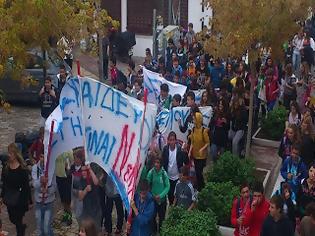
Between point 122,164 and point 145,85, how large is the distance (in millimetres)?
4983

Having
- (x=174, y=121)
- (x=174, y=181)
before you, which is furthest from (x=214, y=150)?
(x=174, y=181)

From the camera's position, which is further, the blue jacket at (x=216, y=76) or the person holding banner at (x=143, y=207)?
the blue jacket at (x=216, y=76)

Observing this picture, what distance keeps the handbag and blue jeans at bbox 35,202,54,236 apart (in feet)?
1.17

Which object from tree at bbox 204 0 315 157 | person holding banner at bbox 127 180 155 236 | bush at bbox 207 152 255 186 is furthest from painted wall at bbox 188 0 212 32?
person holding banner at bbox 127 180 155 236

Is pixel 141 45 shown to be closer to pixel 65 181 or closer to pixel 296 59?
pixel 296 59

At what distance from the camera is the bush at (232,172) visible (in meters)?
11.1

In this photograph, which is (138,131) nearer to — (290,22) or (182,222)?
(182,222)

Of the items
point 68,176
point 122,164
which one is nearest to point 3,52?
point 68,176

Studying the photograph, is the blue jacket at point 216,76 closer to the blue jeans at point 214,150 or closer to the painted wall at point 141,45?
the blue jeans at point 214,150

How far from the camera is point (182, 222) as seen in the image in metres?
9.34

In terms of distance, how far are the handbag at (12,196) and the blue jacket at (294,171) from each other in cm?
391

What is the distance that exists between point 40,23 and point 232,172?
4450 mm

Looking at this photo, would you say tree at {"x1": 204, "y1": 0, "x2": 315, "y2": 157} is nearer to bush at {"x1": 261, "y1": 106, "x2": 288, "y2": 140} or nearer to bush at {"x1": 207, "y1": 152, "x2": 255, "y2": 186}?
bush at {"x1": 207, "y1": 152, "x2": 255, "y2": 186}

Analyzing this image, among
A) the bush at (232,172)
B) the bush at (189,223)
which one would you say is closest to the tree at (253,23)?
the bush at (232,172)
